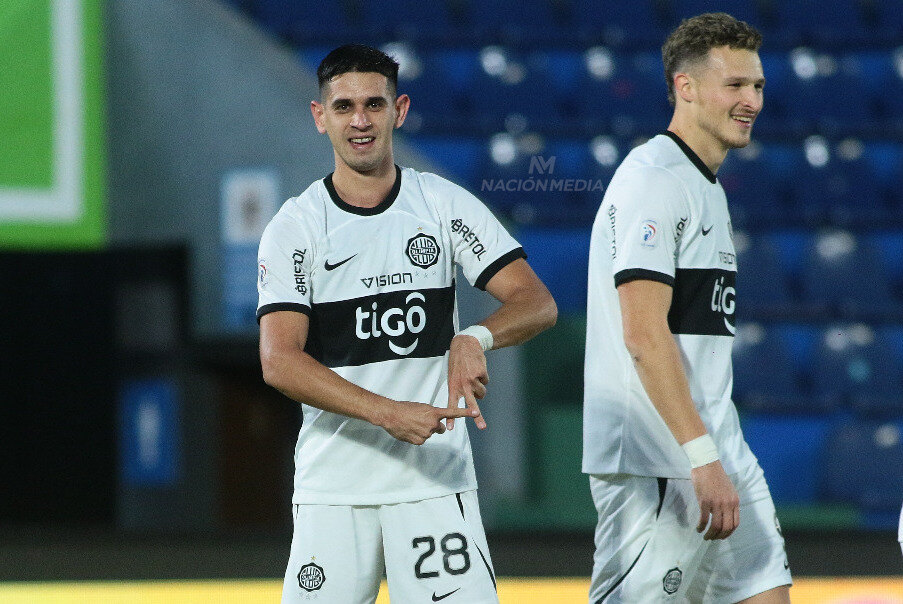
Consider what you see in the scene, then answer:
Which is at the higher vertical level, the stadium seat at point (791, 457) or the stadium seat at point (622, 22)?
the stadium seat at point (622, 22)

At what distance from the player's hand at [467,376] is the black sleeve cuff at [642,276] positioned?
37 centimetres

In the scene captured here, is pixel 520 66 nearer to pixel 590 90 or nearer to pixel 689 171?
pixel 590 90

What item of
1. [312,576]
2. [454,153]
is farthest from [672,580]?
[454,153]

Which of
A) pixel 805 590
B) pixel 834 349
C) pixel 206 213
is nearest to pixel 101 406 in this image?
pixel 206 213

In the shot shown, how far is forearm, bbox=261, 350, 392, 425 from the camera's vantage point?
7.74ft

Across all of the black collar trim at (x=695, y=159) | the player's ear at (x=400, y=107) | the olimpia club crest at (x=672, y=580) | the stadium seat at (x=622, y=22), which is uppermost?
the stadium seat at (x=622, y=22)

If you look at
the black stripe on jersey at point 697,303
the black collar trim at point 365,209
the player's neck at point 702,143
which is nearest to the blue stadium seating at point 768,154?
the player's neck at point 702,143

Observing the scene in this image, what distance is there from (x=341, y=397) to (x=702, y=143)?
1.04 meters

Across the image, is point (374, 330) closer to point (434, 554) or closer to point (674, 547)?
point (434, 554)

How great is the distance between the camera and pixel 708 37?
8.85ft

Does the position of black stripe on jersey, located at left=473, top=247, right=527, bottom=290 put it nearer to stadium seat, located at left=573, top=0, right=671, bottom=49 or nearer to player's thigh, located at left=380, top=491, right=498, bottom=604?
player's thigh, located at left=380, top=491, right=498, bottom=604

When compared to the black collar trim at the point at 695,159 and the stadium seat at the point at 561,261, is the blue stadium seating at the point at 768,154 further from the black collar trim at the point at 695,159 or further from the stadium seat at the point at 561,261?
the black collar trim at the point at 695,159

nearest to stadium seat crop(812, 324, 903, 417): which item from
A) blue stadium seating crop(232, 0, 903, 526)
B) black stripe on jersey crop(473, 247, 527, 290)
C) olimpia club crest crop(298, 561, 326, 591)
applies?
blue stadium seating crop(232, 0, 903, 526)

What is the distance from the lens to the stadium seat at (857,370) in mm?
6836
